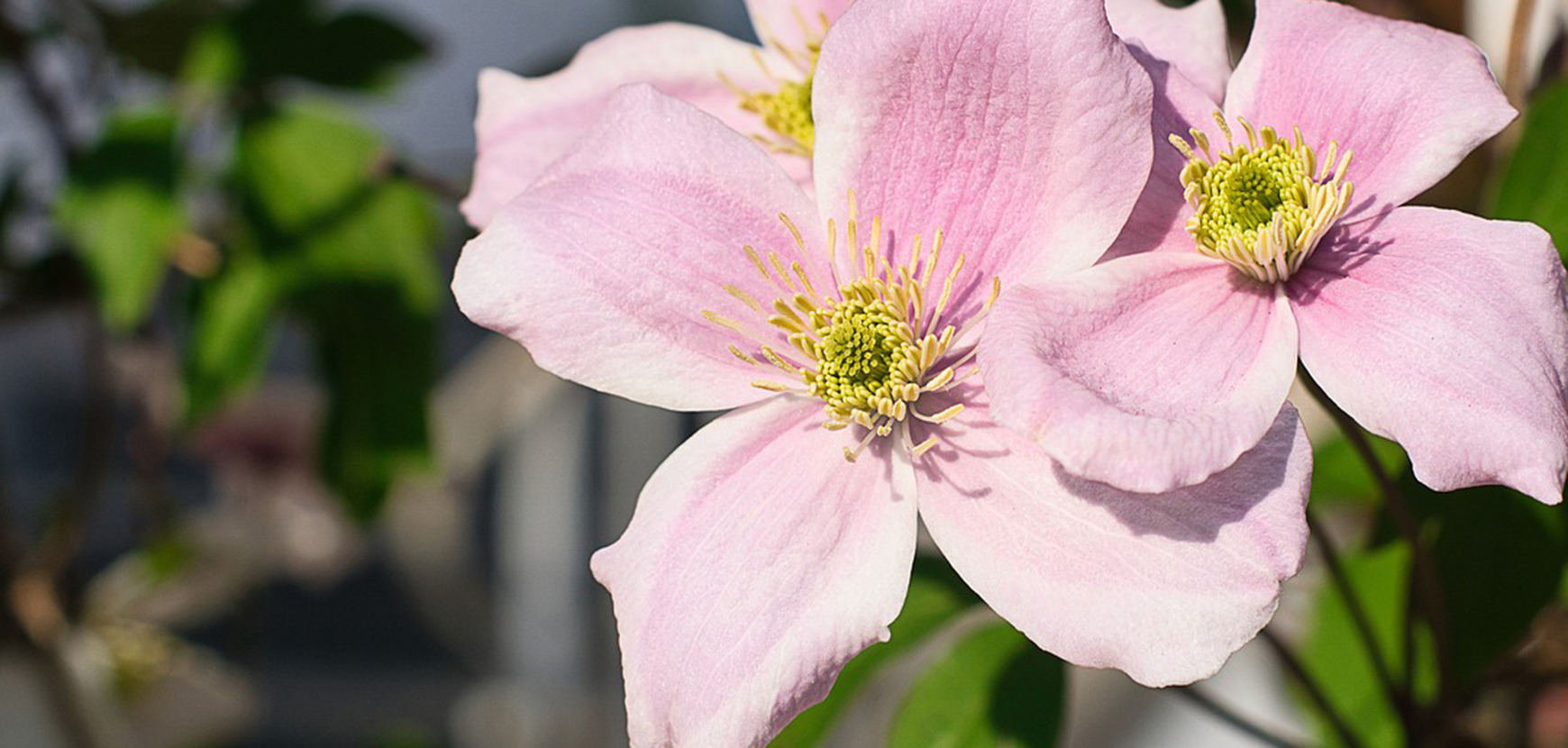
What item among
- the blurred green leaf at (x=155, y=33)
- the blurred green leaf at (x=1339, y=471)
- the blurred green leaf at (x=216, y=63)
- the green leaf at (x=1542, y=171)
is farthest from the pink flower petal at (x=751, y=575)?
the blurred green leaf at (x=155, y=33)

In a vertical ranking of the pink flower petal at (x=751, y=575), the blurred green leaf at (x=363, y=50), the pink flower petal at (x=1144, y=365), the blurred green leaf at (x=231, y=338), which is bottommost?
the blurred green leaf at (x=231, y=338)

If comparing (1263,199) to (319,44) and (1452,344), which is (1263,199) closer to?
(1452,344)

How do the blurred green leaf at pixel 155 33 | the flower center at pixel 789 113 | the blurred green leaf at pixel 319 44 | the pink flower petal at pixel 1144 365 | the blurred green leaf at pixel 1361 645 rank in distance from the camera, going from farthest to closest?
the blurred green leaf at pixel 155 33 → the blurred green leaf at pixel 319 44 → the blurred green leaf at pixel 1361 645 → the flower center at pixel 789 113 → the pink flower petal at pixel 1144 365

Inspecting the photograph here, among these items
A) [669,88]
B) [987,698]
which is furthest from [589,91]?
[987,698]

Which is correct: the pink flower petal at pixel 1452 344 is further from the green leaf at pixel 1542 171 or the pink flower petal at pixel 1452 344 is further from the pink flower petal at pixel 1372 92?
the green leaf at pixel 1542 171

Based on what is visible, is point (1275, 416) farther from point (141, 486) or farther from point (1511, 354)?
point (141, 486)

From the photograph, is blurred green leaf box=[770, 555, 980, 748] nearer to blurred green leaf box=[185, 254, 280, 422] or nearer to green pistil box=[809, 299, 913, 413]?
green pistil box=[809, 299, 913, 413]

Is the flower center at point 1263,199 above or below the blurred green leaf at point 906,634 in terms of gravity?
above

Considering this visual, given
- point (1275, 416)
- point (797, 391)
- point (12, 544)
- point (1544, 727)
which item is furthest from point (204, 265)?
point (1544, 727)
